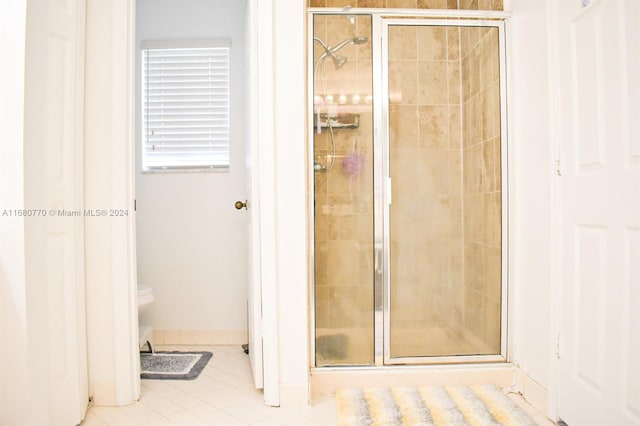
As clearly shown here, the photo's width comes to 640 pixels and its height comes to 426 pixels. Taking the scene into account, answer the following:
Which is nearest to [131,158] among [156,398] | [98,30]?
[98,30]

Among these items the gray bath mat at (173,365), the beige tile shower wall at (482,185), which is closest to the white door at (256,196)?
the gray bath mat at (173,365)

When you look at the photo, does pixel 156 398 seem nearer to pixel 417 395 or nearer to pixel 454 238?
pixel 417 395

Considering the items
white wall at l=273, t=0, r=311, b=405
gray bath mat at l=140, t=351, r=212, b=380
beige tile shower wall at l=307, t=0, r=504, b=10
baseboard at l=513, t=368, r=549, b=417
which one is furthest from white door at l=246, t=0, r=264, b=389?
baseboard at l=513, t=368, r=549, b=417

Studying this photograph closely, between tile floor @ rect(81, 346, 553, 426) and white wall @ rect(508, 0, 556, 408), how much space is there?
0.27 meters

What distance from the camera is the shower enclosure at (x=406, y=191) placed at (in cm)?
212

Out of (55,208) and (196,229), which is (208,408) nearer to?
(55,208)

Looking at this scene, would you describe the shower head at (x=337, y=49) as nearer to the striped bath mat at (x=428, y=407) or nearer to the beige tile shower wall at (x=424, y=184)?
the beige tile shower wall at (x=424, y=184)

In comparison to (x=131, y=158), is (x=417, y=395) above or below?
below

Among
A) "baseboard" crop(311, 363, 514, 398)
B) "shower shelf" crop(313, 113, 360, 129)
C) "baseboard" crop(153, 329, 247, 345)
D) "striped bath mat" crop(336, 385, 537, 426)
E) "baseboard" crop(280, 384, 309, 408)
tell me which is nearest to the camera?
"striped bath mat" crop(336, 385, 537, 426)

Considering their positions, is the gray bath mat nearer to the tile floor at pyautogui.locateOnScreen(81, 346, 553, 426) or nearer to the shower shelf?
the tile floor at pyautogui.locateOnScreen(81, 346, 553, 426)

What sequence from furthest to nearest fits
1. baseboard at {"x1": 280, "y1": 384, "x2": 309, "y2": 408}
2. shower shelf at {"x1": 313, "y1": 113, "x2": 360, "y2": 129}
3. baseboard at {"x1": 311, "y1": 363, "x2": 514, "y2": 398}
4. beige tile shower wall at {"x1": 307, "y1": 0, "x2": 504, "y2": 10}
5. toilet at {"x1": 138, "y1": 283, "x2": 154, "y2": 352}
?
beige tile shower wall at {"x1": 307, "y1": 0, "x2": 504, "y2": 10} < toilet at {"x1": 138, "y1": 283, "x2": 154, "y2": 352} < shower shelf at {"x1": 313, "y1": 113, "x2": 360, "y2": 129} < baseboard at {"x1": 311, "y1": 363, "x2": 514, "y2": 398} < baseboard at {"x1": 280, "y1": 384, "x2": 309, "y2": 408}

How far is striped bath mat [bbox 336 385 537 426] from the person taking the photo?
1.71m

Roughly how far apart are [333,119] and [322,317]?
102 cm

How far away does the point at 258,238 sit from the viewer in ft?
6.46
